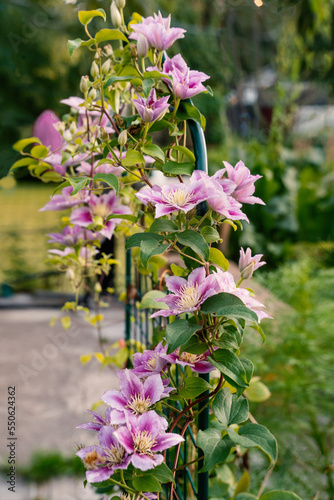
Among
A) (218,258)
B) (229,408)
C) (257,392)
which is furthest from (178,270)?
(257,392)

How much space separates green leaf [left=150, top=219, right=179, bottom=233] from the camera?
51cm

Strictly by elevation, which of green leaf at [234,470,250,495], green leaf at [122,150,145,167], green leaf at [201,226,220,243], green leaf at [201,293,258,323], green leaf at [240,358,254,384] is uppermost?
green leaf at [122,150,145,167]

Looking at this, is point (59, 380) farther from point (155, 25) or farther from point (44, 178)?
point (155, 25)

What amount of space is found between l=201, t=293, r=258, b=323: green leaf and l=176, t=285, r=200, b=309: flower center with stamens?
0.03 feet

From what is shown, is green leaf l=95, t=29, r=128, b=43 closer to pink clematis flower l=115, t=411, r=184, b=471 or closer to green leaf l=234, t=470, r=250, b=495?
pink clematis flower l=115, t=411, r=184, b=471

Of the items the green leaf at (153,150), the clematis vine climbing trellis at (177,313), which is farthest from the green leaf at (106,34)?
the green leaf at (153,150)

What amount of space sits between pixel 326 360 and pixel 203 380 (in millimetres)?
1128

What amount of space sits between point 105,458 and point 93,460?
12 mm

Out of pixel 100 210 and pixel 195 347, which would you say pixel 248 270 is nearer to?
pixel 195 347

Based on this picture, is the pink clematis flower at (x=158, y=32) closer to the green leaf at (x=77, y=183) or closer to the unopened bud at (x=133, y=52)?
the unopened bud at (x=133, y=52)

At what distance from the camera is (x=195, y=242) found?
1.59 ft

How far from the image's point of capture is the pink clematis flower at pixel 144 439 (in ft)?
1.40

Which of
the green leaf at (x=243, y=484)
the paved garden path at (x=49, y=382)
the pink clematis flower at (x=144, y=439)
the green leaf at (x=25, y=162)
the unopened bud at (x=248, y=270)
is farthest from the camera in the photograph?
the paved garden path at (x=49, y=382)

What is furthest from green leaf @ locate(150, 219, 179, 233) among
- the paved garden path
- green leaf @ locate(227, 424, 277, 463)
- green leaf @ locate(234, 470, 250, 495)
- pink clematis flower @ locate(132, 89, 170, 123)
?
the paved garden path
